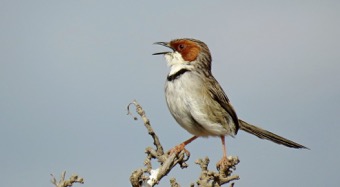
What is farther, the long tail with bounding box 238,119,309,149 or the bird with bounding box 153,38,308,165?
the long tail with bounding box 238,119,309,149

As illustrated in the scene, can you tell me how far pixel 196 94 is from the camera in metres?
7.37

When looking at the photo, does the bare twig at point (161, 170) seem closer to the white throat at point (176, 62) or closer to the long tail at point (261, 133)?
the white throat at point (176, 62)

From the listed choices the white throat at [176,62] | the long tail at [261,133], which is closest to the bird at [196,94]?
the white throat at [176,62]

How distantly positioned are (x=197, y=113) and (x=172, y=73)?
649 mm

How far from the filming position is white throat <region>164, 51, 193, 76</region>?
7.73m

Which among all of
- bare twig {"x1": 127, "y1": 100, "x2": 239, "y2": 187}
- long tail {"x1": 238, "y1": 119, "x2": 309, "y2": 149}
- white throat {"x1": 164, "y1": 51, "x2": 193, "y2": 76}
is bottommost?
bare twig {"x1": 127, "y1": 100, "x2": 239, "y2": 187}

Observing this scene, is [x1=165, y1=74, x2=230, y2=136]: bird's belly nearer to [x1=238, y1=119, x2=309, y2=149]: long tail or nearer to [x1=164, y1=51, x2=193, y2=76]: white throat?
[x1=164, y1=51, x2=193, y2=76]: white throat

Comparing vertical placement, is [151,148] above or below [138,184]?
above

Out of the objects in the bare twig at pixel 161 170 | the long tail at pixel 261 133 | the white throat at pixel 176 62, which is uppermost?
the white throat at pixel 176 62

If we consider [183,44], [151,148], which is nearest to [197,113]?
[183,44]

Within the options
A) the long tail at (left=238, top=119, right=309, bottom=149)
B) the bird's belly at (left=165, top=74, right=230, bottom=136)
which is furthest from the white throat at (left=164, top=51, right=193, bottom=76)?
the long tail at (left=238, top=119, right=309, bottom=149)

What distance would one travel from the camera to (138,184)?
12.3ft

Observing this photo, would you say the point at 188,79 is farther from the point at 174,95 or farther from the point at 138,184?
the point at 138,184

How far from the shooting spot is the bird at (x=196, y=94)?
23.8 ft
